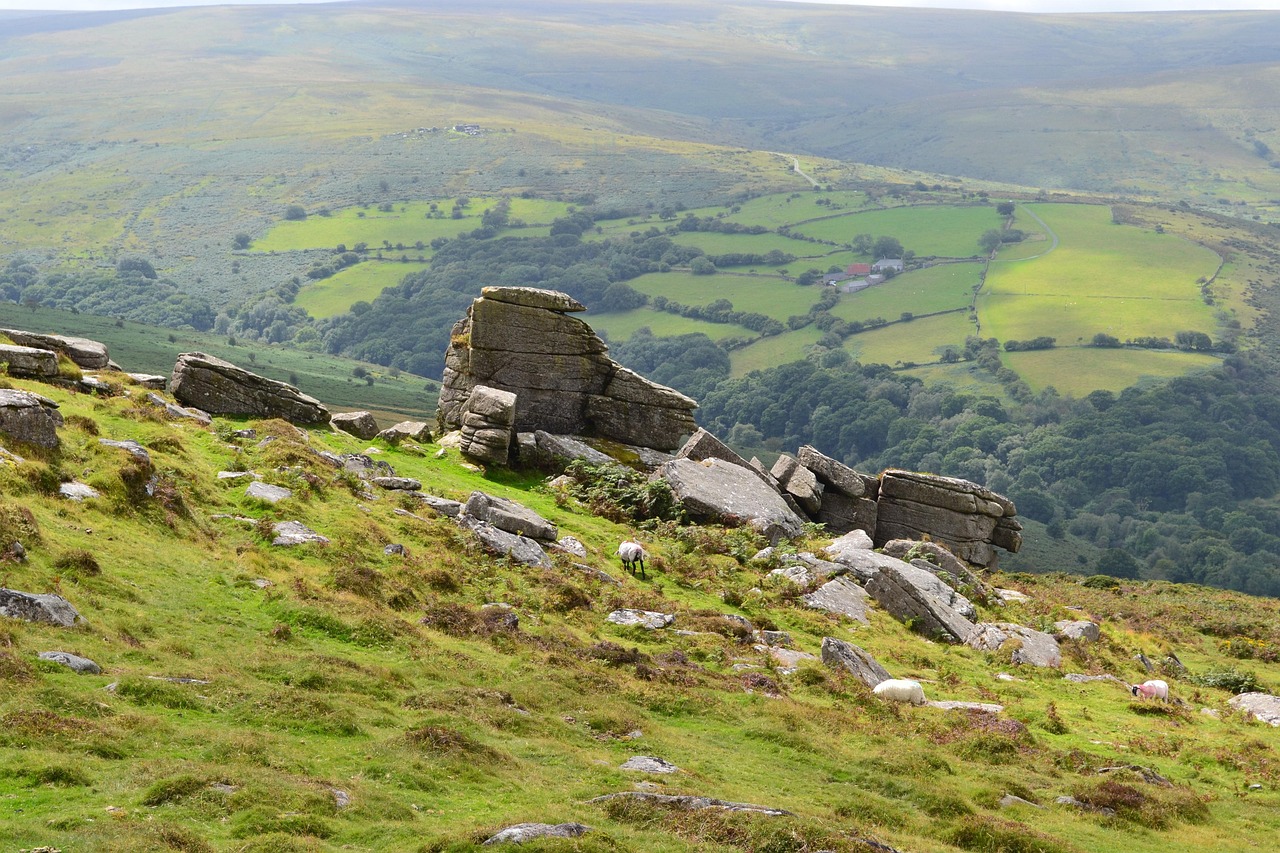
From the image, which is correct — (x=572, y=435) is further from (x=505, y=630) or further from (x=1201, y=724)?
(x=1201, y=724)

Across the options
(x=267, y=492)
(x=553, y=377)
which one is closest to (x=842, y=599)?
(x=267, y=492)

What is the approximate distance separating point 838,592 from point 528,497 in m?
12.0

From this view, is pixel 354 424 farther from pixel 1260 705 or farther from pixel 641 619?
pixel 1260 705

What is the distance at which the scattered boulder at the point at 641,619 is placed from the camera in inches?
1213

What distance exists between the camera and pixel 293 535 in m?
29.9

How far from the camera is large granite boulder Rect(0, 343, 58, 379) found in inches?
1437

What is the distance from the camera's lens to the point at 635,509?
43.3 m

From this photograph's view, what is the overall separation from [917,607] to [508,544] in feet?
42.8

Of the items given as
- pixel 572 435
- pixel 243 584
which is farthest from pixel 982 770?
pixel 572 435

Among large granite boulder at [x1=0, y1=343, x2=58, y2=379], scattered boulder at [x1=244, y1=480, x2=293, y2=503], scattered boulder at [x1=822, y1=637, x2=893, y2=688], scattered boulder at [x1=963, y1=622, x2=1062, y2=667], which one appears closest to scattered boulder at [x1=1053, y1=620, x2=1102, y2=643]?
scattered boulder at [x1=963, y1=622, x2=1062, y2=667]

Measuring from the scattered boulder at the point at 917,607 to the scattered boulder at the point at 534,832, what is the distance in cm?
2204

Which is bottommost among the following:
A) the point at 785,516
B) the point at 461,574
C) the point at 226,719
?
the point at 785,516

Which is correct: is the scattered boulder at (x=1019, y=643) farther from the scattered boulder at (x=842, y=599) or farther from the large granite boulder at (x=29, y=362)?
the large granite boulder at (x=29, y=362)

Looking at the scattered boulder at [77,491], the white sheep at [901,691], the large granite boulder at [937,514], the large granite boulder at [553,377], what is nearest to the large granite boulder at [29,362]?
the scattered boulder at [77,491]
